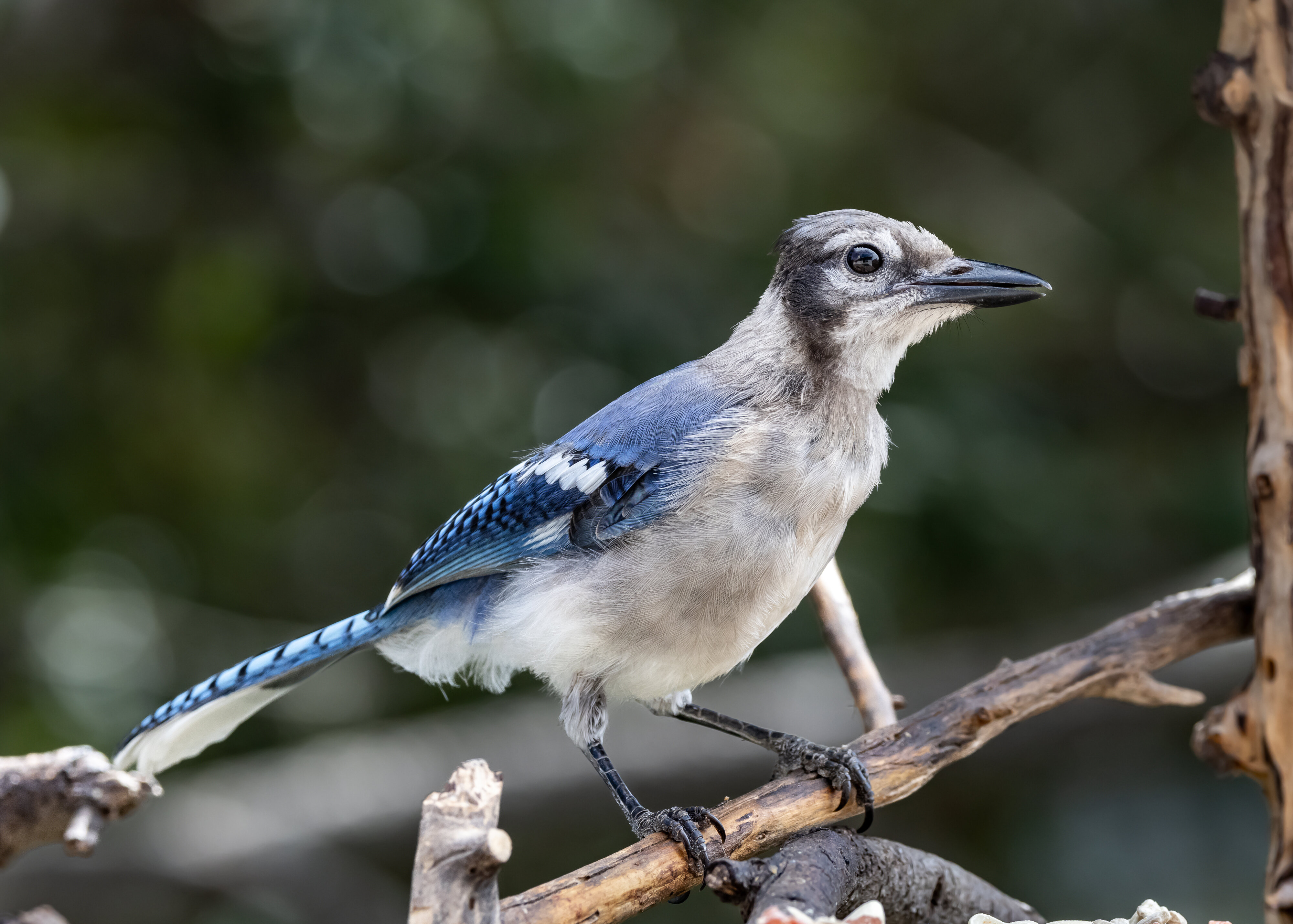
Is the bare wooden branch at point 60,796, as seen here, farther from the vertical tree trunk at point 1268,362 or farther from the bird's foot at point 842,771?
the vertical tree trunk at point 1268,362

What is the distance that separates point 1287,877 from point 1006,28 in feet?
8.81

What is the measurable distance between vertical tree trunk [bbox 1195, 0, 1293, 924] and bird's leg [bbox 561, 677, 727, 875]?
1061 millimetres

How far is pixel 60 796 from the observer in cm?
119

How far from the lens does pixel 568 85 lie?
309cm

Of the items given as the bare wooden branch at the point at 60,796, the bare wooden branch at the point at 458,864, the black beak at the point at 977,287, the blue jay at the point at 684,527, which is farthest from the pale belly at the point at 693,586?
the bare wooden branch at the point at 60,796

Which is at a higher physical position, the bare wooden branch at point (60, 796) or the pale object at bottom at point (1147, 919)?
the bare wooden branch at point (60, 796)

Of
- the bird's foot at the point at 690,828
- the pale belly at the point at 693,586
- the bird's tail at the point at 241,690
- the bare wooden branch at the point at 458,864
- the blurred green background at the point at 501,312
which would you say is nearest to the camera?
the bare wooden branch at the point at 458,864

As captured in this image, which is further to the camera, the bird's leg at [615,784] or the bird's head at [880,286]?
the bird's head at [880,286]

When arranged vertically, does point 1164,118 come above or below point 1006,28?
below

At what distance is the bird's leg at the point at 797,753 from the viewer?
1.83m

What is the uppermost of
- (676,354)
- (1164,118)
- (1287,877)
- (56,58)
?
(56,58)

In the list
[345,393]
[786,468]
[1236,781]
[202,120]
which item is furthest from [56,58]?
[1236,781]

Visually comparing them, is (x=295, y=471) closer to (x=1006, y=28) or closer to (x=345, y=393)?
(x=345, y=393)

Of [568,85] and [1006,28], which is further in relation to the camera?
[1006,28]
